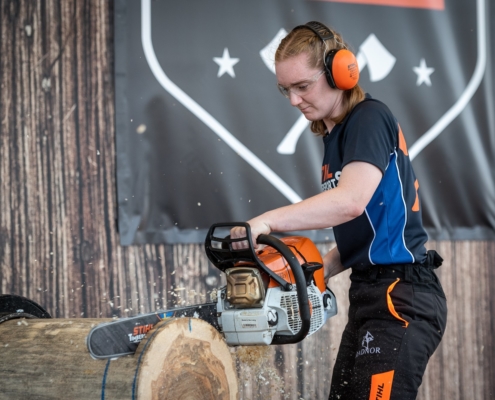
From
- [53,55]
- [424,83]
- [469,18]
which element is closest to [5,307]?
[53,55]

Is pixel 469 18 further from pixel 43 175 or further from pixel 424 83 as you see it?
pixel 43 175

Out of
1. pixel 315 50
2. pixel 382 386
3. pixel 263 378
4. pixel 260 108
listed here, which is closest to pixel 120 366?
pixel 382 386

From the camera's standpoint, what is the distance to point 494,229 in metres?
3.69

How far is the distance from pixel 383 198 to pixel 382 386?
24.4 inches

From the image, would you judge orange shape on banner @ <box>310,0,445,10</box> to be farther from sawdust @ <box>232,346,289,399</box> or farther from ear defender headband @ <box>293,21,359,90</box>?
sawdust @ <box>232,346,289,399</box>

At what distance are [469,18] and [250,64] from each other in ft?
4.70

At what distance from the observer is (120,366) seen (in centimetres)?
171

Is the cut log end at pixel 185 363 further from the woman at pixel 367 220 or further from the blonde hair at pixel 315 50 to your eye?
the blonde hair at pixel 315 50

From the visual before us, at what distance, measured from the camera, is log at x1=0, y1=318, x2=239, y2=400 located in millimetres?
1687

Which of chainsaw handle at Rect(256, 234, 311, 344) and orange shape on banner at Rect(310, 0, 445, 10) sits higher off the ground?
orange shape on banner at Rect(310, 0, 445, 10)

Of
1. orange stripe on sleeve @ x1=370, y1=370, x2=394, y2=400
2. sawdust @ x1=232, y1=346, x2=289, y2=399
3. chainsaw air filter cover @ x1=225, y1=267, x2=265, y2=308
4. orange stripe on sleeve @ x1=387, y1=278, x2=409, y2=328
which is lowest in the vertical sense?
sawdust @ x1=232, y1=346, x2=289, y2=399

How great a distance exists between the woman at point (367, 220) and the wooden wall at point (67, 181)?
1.12 metres

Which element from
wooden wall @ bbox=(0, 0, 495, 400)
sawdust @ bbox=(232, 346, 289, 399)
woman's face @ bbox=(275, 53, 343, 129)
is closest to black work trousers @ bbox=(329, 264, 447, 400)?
woman's face @ bbox=(275, 53, 343, 129)

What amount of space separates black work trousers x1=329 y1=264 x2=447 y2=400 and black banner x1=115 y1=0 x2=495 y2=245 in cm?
128
